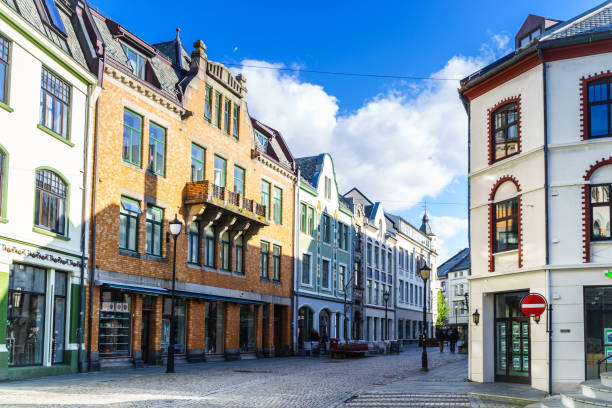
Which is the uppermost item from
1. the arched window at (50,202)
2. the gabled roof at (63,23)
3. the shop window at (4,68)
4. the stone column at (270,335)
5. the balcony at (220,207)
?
the gabled roof at (63,23)

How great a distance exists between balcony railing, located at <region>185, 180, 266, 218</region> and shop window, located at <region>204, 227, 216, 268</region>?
1617 mm

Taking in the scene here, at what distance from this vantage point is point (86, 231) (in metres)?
23.4

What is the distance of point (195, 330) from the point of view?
30281 mm

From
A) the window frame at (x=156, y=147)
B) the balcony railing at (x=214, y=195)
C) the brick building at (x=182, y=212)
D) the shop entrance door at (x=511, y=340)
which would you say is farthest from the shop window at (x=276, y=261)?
the shop entrance door at (x=511, y=340)

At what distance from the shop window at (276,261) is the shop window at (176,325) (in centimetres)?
969

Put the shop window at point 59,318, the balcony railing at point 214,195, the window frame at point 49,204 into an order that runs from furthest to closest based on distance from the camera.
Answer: the balcony railing at point 214,195, the shop window at point 59,318, the window frame at point 49,204

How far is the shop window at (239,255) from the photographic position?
34594mm

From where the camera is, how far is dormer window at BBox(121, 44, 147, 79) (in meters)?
27.3

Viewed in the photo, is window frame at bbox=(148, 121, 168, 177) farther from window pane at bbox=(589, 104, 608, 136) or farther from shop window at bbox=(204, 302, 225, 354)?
window pane at bbox=(589, 104, 608, 136)

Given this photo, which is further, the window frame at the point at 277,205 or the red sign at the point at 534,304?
the window frame at the point at 277,205

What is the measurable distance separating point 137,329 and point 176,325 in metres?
3.39

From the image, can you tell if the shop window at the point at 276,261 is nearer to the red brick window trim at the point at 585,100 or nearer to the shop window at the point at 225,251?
the shop window at the point at 225,251

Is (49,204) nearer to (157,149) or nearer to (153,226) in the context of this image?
(153,226)

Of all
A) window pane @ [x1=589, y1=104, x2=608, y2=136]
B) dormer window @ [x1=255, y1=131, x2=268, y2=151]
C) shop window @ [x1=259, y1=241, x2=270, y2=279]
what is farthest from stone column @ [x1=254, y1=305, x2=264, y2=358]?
window pane @ [x1=589, y1=104, x2=608, y2=136]
